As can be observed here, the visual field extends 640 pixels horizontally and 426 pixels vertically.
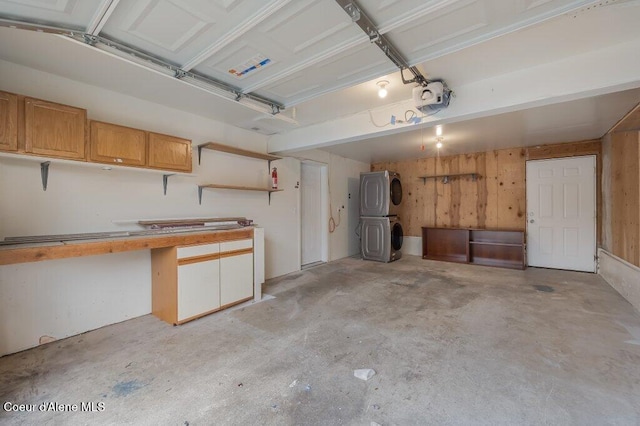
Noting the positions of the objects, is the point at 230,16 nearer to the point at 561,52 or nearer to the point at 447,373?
the point at 561,52

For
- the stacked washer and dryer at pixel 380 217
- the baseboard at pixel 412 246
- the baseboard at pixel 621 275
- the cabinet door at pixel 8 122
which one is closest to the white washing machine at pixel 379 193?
the stacked washer and dryer at pixel 380 217

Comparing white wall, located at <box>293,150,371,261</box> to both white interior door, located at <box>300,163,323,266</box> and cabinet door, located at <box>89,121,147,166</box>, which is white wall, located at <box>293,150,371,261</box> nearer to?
white interior door, located at <box>300,163,323,266</box>

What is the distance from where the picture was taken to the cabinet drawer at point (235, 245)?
10.3 feet

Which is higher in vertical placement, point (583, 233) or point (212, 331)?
point (583, 233)

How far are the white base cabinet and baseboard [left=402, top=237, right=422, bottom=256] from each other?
4.70 meters

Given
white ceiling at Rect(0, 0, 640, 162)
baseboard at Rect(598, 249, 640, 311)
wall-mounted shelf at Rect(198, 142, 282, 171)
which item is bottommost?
baseboard at Rect(598, 249, 640, 311)

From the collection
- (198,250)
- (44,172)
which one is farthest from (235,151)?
(44,172)

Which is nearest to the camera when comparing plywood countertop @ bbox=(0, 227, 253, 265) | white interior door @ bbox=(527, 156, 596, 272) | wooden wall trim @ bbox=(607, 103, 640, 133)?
plywood countertop @ bbox=(0, 227, 253, 265)

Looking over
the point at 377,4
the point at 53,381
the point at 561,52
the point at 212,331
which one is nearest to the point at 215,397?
the point at 212,331

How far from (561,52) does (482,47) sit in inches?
26.7

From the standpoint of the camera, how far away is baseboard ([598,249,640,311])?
10.4ft

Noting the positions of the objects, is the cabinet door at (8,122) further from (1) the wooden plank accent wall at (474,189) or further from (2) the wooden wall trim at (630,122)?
(1) the wooden plank accent wall at (474,189)

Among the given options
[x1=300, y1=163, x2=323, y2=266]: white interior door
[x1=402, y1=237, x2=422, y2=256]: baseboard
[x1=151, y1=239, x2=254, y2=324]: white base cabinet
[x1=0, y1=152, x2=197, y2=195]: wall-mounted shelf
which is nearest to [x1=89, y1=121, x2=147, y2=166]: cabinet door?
[x1=0, y1=152, x2=197, y2=195]: wall-mounted shelf

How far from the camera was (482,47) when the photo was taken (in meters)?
2.04
